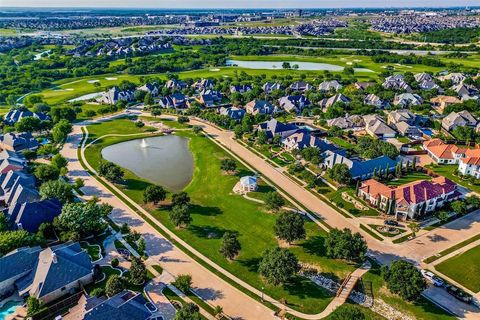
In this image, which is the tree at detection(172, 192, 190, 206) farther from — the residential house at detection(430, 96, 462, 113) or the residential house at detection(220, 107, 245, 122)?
the residential house at detection(430, 96, 462, 113)

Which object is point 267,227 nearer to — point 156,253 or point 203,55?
point 156,253

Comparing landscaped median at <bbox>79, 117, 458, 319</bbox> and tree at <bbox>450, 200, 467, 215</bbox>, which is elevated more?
tree at <bbox>450, 200, 467, 215</bbox>

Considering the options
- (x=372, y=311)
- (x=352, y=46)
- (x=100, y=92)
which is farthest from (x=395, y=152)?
(x=352, y=46)

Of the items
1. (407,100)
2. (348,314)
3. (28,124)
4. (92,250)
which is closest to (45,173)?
(92,250)

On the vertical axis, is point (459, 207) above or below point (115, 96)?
below

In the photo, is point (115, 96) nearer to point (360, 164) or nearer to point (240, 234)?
point (240, 234)

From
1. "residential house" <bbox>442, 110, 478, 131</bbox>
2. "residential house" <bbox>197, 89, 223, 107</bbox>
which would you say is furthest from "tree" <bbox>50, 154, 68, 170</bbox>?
"residential house" <bbox>442, 110, 478, 131</bbox>
